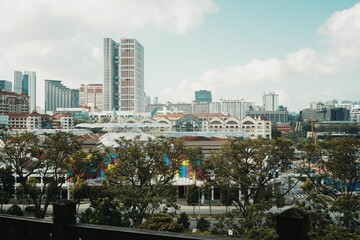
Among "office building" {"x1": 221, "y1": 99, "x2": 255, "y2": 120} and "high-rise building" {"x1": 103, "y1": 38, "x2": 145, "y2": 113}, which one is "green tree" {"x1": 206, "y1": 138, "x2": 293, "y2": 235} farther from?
"office building" {"x1": 221, "y1": 99, "x2": 255, "y2": 120}

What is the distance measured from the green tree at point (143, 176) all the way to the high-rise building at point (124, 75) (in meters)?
68.4

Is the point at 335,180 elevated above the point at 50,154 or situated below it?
below

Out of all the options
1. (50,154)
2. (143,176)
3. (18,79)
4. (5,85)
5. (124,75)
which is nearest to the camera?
(143,176)

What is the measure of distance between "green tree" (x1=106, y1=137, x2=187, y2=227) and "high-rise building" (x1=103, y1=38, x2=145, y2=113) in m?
68.4

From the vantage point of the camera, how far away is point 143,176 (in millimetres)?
14203

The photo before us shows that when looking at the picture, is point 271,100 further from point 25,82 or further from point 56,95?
point 25,82

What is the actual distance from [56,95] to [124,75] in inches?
2677

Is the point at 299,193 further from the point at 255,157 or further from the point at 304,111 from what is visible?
the point at 304,111

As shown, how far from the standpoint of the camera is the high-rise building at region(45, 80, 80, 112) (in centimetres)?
13950

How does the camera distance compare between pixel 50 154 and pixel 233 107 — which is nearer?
pixel 50 154

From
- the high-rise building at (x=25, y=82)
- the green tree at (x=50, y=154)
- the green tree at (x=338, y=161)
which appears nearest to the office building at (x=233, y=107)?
the high-rise building at (x=25, y=82)

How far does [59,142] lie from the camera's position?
1482 cm

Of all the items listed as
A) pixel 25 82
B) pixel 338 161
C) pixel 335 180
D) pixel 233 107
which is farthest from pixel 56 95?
pixel 338 161

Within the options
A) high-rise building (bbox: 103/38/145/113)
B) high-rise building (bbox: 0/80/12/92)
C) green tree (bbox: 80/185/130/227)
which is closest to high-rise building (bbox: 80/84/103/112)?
high-rise building (bbox: 0/80/12/92)
